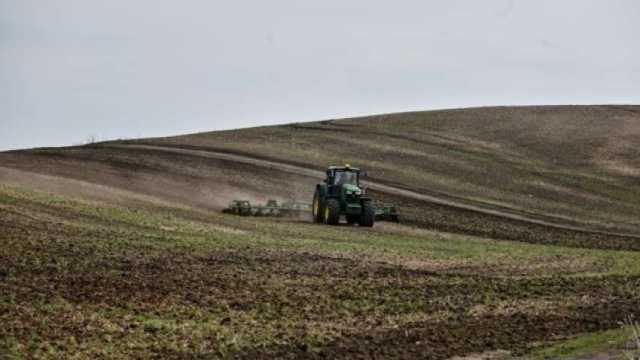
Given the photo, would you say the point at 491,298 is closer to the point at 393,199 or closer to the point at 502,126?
the point at 393,199

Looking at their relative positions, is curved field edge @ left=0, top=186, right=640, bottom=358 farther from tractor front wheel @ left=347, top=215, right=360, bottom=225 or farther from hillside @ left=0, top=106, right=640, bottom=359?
tractor front wheel @ left=347, top=215, right=360, bottom=225

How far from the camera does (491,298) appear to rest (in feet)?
95.7

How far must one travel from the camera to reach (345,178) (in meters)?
56.3

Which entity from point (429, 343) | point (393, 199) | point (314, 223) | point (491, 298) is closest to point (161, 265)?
point (491, 298)

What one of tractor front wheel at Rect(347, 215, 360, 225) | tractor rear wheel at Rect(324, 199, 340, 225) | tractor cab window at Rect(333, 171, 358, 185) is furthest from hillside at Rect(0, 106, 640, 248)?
tractor rear wheel at Rect(324, 199, 340, 225)

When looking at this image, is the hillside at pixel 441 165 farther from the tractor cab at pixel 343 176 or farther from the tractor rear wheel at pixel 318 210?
the tractor rear wheel at pixel 318 210

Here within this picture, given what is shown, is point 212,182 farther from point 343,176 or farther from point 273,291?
point 273,291

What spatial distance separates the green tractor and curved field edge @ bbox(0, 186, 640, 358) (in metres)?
6.92

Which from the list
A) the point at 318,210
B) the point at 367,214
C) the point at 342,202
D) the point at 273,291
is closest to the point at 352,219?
the point at 342,202

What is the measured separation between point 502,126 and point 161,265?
7022cm

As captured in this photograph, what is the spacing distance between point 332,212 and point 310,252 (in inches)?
564

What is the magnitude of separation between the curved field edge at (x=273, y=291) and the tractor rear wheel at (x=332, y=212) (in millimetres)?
6794

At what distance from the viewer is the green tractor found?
53.5m

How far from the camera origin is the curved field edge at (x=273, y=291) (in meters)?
22.3
